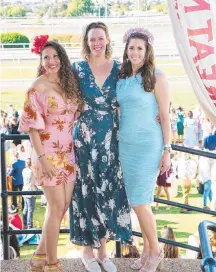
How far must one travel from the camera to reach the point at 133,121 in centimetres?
242

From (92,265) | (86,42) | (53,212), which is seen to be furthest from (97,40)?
(92,265)

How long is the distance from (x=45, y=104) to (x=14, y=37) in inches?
543

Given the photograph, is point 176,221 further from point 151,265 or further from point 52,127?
point 52,127

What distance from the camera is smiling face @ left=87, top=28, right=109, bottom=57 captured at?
240cm

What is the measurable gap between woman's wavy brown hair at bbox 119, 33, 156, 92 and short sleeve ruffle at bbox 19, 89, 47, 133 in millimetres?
339

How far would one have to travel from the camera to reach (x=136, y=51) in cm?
238

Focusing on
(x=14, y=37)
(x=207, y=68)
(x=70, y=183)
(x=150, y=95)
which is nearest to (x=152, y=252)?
(x=70, y=183)

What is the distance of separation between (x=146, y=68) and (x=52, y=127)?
443 mm

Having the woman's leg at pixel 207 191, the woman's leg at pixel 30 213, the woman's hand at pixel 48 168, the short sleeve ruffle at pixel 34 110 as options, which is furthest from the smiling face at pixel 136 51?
the woman's leg at pixel 207 191

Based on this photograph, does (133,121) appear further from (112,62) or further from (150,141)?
(112,62)

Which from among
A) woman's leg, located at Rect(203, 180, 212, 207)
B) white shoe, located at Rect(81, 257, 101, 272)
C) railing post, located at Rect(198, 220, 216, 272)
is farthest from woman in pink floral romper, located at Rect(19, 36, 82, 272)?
woman's leg, located at Rect(203, 180, 212, 207)

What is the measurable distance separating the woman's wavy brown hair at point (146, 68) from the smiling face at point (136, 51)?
0.02 m

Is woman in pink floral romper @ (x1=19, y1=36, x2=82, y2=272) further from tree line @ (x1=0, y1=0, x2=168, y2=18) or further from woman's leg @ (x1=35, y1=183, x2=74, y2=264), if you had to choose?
tree line @ (x1=0, y1=0, x2=168, y2=18)

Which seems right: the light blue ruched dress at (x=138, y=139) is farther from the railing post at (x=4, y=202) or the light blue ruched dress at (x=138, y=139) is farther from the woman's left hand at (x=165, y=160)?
the railing post at (x=4, y=202)
